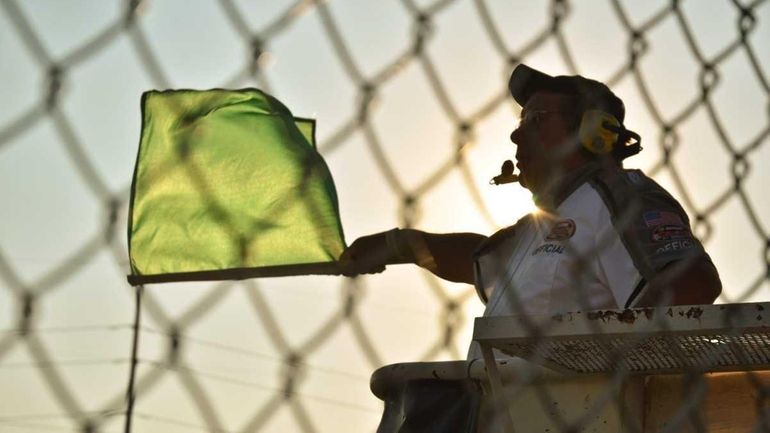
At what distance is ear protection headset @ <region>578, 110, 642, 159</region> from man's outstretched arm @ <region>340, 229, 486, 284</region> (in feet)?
1.62

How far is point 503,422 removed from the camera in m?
2.44

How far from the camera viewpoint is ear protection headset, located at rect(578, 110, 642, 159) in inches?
115

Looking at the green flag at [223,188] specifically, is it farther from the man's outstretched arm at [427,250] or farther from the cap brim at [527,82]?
the cap brim at [527,82]

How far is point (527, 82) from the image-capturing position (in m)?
3.48

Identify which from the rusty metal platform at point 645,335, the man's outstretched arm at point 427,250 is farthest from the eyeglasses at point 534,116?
the rusty metal platform at point 645,335

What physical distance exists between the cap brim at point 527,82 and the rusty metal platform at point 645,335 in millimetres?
1239

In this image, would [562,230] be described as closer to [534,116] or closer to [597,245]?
[597,245]

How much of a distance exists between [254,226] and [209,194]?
119mm

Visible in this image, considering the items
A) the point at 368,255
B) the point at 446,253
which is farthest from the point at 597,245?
the point at 446,253

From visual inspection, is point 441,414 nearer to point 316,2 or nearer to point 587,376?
point 587,376

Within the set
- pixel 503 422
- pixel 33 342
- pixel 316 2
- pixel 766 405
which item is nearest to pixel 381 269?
pixel 503 422

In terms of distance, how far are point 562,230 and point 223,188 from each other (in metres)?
0.80

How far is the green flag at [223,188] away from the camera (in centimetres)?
229

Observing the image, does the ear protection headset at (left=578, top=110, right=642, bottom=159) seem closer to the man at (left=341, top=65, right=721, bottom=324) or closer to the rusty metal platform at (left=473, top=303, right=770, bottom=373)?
the man at (left=341, top=65, right=721, bottom=324)
